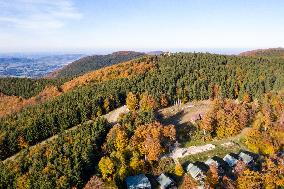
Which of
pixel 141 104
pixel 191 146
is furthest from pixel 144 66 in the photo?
pixel 191 146

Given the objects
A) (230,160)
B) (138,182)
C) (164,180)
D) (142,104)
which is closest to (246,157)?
(230,160)

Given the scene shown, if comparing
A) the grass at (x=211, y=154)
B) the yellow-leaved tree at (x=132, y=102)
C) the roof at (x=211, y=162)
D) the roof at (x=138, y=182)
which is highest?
the yellow-leaved tree at (x=132, y=102)

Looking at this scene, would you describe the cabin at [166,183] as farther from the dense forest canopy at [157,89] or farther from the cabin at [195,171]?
the dense forest canopy at [157,89]

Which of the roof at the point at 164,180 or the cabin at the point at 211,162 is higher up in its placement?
the cabin at the point at 211,162

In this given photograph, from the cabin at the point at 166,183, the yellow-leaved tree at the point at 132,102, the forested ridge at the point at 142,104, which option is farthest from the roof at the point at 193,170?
the yellow-leaved tree at the point at 132,102

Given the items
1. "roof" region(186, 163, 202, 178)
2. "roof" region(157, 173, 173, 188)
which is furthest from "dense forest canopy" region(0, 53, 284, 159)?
"roof" region(186, 163, 202, 178)

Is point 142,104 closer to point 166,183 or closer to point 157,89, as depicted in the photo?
point 157,89
